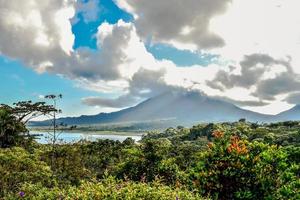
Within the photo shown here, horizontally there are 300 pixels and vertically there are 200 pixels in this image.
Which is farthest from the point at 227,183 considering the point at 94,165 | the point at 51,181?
the point at 94,165

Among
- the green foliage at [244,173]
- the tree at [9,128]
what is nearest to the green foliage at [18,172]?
the green foliage at [244,173]

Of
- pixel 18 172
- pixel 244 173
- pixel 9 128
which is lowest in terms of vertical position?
pixel 18 172

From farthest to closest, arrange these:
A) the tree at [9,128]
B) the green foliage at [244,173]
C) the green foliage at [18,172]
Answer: the tree at [9,128], the green foliage at [18,172], the green foliage at [244,173]

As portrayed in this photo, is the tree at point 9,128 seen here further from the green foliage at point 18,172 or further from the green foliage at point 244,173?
the green foliage at point 244,173

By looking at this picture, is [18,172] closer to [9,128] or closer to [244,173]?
[244,173]

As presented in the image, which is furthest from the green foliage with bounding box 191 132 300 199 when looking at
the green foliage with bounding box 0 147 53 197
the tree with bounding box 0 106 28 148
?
the tree with bounding box 0 106 28 148

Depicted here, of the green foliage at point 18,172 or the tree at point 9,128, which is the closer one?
the green foliage at point 18,172

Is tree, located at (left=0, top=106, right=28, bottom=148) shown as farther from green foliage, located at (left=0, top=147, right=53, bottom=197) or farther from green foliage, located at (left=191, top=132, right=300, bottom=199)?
green foliage, located at (left=191, top=132, right=300, bottom=199)

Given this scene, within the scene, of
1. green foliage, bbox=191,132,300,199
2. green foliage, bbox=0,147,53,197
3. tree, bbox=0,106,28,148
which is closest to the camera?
green foliage, bbox=191,132,300,199

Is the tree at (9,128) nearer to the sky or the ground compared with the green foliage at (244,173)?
nearer to the sky

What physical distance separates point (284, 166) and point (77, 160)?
36233 millimetres

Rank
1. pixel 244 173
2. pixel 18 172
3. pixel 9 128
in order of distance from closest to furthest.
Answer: pixel 244 173 → pixel 18 172 → pixel 9 128

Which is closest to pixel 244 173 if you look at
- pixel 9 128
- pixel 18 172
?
pixel 18 172

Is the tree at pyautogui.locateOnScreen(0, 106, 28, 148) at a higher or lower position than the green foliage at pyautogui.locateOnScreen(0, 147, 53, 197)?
higher
